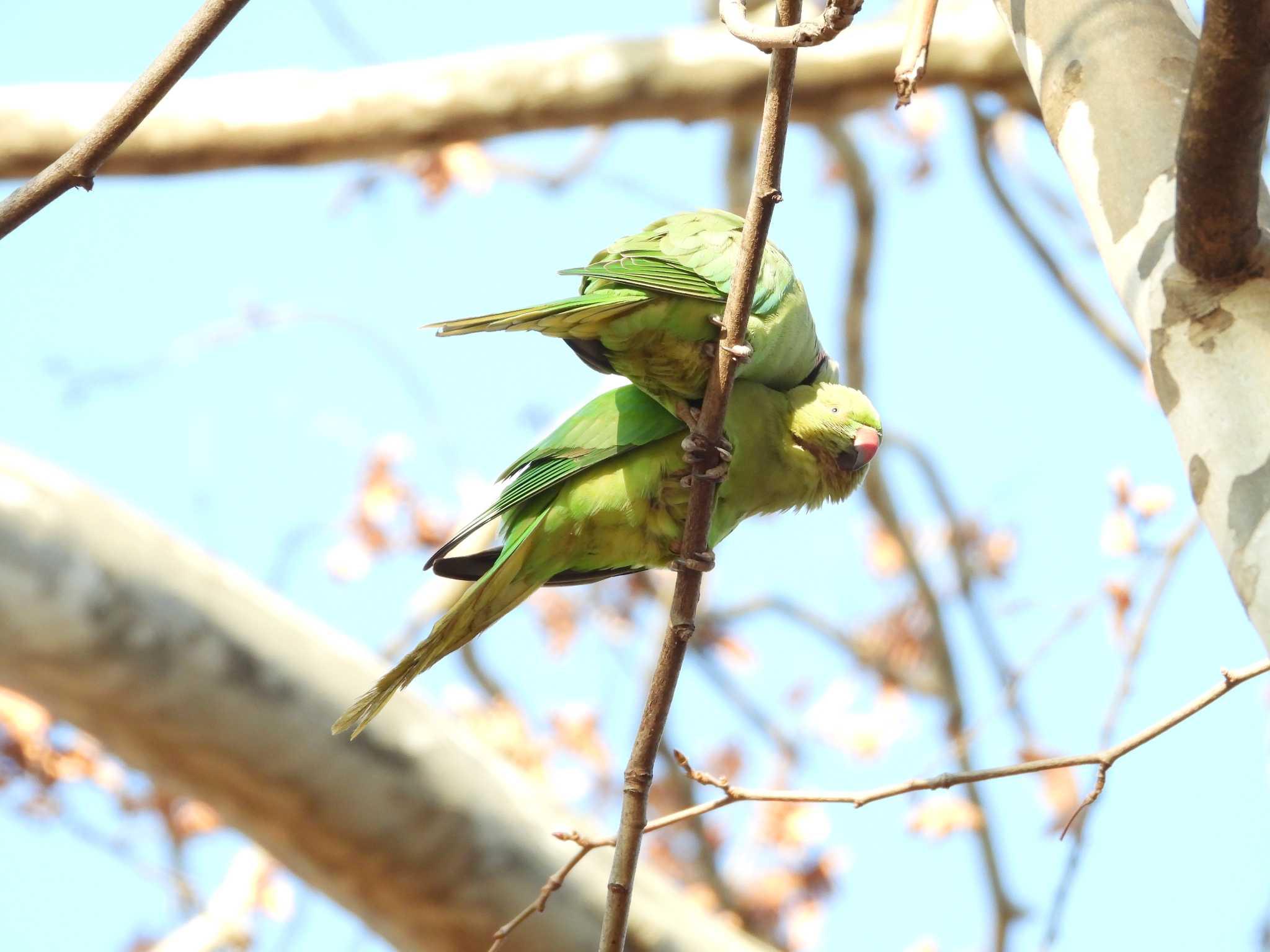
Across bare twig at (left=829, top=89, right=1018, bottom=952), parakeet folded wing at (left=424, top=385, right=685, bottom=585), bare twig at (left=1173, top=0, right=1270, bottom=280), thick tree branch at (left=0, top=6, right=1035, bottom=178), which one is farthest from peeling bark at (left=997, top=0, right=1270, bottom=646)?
bare twig at (left=829, top=89, right=1018, bottom=952)

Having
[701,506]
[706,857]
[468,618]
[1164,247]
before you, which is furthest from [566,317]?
[706,857]

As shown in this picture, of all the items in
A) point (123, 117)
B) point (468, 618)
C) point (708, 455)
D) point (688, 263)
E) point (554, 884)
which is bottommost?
point (554, 884)

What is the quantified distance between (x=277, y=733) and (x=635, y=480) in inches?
45.7

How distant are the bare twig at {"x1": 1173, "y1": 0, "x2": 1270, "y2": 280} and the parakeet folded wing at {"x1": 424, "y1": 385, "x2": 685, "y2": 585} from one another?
1.37 m

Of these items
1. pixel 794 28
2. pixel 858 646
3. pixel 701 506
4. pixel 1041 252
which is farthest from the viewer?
pixel 858 646

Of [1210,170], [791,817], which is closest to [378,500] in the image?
[791,817]

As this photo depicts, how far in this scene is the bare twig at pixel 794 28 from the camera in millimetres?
1463

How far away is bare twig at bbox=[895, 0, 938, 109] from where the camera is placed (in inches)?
61.0

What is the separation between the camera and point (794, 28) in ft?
5.02

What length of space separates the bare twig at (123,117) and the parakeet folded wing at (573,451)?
1.40m

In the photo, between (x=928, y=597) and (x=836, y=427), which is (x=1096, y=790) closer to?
(x=836, y=427)

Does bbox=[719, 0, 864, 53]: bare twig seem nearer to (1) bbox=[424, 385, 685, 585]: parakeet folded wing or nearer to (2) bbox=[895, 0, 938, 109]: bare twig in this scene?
(2) bbox=[895, 0, 938, 109]: bare twig

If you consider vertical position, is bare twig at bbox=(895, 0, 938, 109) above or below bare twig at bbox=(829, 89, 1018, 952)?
below

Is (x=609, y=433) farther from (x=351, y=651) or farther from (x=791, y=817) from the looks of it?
(x=791, y=817)
